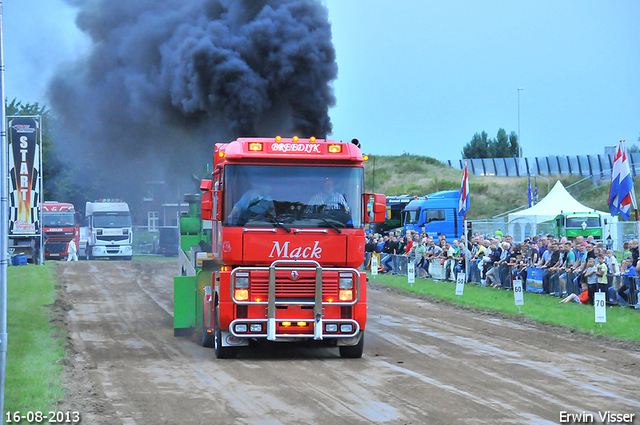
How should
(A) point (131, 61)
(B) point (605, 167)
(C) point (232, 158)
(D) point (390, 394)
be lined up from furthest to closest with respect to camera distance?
(B) point (605, 167) < (A) point (131, 61) < (C) point (232, 158) < (D) point (390, 394)

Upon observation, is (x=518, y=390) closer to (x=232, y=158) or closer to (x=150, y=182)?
(x=232, y=158)

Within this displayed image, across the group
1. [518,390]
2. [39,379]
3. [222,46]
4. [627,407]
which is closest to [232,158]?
[39,379]

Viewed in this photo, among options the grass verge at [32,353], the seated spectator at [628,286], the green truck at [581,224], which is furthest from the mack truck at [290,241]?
the green truck at [581,224]

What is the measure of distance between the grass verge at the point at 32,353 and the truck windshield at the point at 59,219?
20.9 m

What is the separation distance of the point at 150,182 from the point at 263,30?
385 inches

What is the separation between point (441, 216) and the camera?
3778 centimetres

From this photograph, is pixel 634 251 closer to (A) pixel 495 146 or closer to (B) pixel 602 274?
(B) pixel 602 274

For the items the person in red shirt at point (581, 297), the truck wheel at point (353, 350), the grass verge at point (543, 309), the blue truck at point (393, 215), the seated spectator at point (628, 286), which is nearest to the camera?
the truck wheel at point (353, 350)

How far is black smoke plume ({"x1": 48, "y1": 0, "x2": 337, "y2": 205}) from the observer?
1769cm

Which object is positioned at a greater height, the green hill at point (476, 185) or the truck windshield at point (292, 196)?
the green hill at point (476, 185)

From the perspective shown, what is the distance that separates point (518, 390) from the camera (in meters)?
8.81

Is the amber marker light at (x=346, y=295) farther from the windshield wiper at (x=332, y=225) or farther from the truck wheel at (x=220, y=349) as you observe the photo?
the truck wheel at (x=220, y=349)

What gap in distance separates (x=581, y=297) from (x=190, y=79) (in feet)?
35.7

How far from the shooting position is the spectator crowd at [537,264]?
16984 millimetres
